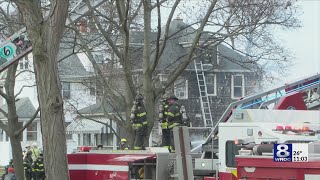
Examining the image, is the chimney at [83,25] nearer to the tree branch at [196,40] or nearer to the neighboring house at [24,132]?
the tree branch at [196,40]

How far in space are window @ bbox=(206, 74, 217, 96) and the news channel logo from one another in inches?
1339

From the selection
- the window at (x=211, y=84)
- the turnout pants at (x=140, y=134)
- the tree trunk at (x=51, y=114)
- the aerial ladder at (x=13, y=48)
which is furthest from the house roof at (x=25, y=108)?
the tree trunk at (x=51, y=114)

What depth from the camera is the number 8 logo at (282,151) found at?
7.70m

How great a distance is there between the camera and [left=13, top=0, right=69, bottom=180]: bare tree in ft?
34.6

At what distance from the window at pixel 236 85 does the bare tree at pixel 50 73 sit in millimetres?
31878

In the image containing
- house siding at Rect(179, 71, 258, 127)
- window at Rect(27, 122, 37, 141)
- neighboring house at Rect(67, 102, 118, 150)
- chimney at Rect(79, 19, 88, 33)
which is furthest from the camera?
window at Rect(27, 122, 37, 141)

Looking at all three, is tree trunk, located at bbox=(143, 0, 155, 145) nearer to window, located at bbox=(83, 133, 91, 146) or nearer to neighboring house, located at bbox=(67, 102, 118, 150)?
neighboring house, located at bbox=(67, 102, 118, 150)

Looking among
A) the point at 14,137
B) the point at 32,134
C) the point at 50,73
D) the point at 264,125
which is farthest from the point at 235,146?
the point at 32,134

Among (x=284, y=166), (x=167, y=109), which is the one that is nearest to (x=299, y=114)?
(x=167, y=109)

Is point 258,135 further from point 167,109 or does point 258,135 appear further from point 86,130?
point 86,130

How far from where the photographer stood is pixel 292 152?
771cm

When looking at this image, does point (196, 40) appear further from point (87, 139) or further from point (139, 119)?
point (87, 139)

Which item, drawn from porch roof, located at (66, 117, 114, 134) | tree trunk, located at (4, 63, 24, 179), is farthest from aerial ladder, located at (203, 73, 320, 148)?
porch roof, located at (66, 117, 114, 134)

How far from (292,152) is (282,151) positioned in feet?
0.42
